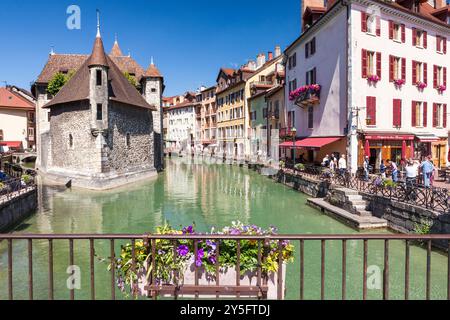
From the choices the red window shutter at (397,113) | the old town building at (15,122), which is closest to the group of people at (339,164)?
the red window shutter at (397,113)

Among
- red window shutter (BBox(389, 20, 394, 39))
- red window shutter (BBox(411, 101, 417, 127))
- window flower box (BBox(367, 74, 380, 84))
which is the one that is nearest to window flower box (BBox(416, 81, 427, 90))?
red window shutter (BBox(411, 101, 417, 127))

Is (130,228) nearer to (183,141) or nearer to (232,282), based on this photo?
(232,282)

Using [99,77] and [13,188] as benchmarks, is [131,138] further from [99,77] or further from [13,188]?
[13,188]

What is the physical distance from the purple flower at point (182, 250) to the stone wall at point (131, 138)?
22.6m

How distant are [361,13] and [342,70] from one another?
3668 millimetres

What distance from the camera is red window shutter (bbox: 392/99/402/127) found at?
21500 mm

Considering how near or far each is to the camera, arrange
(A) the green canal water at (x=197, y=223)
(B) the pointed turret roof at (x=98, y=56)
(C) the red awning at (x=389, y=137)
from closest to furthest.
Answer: (A) the green canal water at (x=197, y=223)
(C) the red awning at (x=389, y=137)
(B) the pointed turret roof at (x=98, y=56)

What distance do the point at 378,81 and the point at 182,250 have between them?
2085 cm

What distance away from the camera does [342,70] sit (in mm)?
21000

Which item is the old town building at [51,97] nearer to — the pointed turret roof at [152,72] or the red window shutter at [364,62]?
the pointed turret roof at [152,72]

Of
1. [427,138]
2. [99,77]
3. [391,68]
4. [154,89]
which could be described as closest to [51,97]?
[154,89]

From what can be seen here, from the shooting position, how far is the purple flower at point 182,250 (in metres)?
4.20

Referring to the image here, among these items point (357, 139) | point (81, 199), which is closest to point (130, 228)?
point (81, 199)

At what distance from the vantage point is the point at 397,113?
70.7ft
